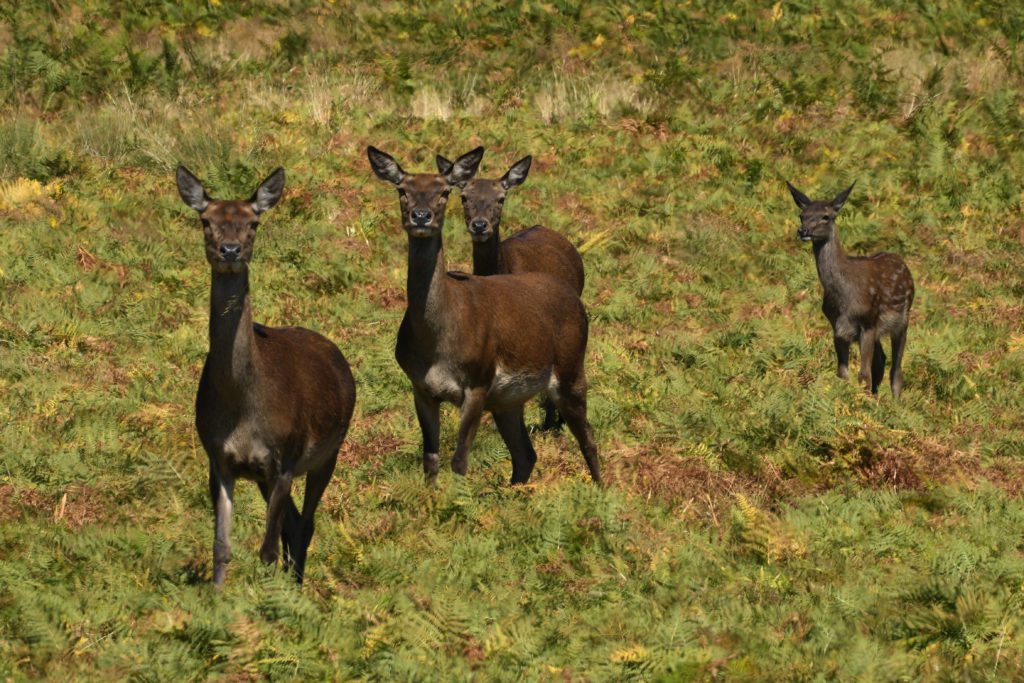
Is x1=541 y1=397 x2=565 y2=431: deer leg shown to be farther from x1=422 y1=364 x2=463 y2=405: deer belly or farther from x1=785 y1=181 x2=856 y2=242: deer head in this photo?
x1=785 y1=181 x2=856 y2=242: deer head

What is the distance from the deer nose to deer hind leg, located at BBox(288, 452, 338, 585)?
172 centimetres

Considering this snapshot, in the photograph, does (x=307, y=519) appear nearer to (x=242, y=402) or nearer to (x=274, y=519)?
(x=274, y=519)

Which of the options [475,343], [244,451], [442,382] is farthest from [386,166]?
[244,451]

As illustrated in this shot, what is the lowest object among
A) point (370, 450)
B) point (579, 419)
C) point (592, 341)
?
point (592, 341)

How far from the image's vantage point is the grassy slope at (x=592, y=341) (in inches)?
323

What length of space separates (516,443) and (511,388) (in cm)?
68

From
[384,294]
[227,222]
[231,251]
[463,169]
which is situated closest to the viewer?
[231,251]

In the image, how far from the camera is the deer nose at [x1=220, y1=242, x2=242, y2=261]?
870 centimetres

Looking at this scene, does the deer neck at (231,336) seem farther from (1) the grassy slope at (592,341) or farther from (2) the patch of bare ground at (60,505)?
(2) the patch of bare ground at (60,505)

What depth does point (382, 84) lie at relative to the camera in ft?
82.0

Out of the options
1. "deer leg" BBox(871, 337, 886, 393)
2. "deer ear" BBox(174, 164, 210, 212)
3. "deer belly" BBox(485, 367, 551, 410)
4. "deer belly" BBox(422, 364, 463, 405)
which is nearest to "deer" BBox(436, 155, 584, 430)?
"deer belly" BBox(485, 367, 551, 410)

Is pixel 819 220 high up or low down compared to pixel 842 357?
up

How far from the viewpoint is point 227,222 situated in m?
8.91

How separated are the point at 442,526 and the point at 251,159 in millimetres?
11564
